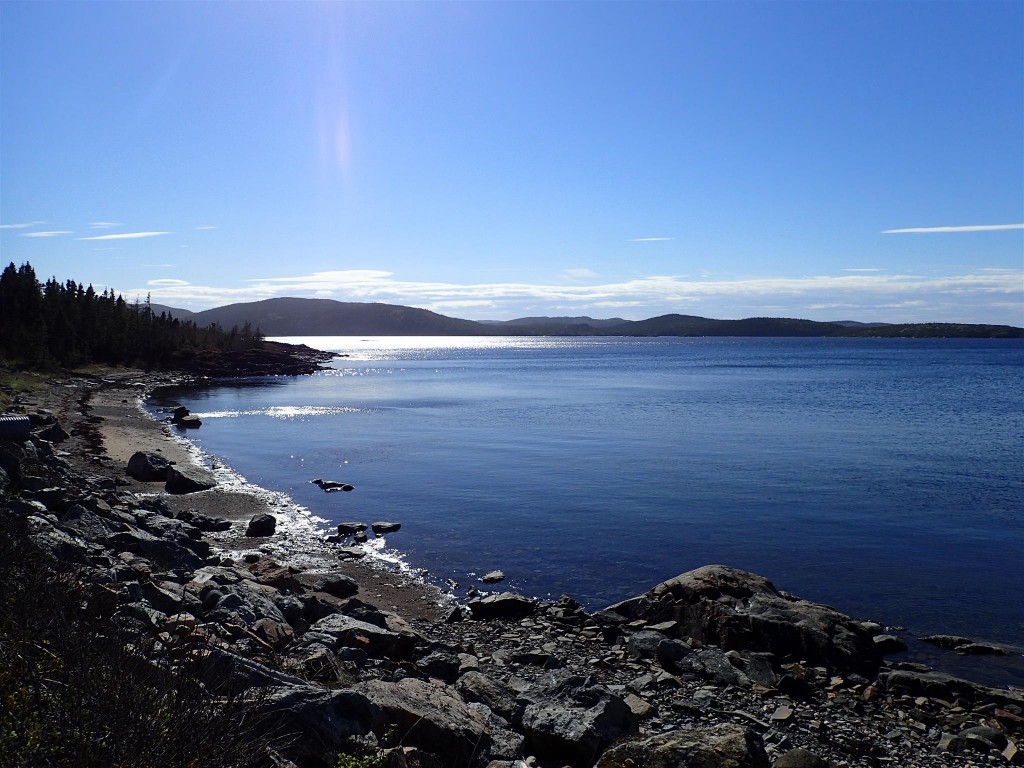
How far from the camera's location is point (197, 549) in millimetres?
18781

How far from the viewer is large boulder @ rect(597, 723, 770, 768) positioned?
316 inches

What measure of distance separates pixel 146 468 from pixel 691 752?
90.1ft

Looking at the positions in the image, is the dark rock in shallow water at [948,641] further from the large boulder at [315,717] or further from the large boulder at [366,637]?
the large boulder at [315,717]

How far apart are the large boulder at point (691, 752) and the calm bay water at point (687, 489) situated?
8.89 meters

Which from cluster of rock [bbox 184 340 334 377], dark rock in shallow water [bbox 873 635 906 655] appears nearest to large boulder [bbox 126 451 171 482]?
dark rock in shallow water [bbox 873 635 906 655]

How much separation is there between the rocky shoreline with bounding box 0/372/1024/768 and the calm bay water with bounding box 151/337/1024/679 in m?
2.55

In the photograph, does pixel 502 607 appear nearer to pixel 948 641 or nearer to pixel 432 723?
pixel 432 723

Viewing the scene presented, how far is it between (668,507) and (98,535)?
17.7 m

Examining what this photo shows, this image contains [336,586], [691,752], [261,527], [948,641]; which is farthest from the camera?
[261,527]

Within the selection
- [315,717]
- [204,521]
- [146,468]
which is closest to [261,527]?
[204,521]

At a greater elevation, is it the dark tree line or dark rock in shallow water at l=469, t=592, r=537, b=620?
the dark tree line

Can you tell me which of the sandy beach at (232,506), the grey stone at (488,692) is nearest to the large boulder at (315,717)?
the grey stone at (488,692)

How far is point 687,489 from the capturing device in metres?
29.1

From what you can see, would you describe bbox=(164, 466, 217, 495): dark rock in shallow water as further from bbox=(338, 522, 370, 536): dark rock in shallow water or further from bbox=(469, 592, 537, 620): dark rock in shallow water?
bbox=(469, 592, 537, 620): dark rock in shallow water
